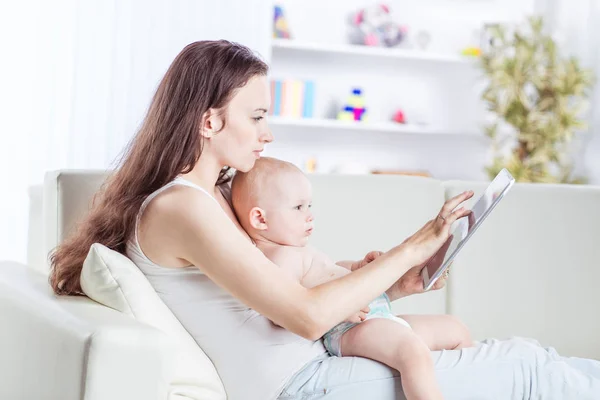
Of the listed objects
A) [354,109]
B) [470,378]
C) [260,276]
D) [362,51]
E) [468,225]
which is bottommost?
[470,378]

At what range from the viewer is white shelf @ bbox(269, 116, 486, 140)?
5.30 m

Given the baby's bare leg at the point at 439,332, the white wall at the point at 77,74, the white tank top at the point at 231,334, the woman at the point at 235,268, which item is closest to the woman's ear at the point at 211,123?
the woman at the point at 235,268

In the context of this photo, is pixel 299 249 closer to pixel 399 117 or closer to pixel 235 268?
pixel 235 268

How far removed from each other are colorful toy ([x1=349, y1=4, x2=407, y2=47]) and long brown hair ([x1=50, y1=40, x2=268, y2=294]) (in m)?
3.83

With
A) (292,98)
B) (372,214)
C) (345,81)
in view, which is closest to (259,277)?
(372,214)

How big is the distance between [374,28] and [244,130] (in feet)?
13.0

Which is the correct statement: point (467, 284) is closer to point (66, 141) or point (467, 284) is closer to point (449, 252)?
point (449, 252)

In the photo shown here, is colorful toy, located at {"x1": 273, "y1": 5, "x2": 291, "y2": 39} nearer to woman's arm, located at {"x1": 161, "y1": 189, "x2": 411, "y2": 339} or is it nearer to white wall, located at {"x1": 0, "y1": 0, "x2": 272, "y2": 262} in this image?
white wall, located at {"x1": 0, "y1": 0, "x2": 272, "y2": 262}

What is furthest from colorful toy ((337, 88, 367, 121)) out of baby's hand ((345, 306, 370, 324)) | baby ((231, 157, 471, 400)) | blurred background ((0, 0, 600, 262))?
baby's hand ((345, 306, 370, 324))

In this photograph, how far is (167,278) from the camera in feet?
5.53

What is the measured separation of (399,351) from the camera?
1640 mm

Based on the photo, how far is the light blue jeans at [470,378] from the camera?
A: 165 cm

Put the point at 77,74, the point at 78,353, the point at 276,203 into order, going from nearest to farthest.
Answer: the point at 78,353 < the point at 276,203 < the point at 77,74

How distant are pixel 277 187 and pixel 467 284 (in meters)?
0.90
